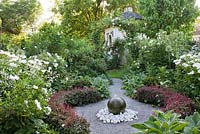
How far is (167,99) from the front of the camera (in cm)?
704

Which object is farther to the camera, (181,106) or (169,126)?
(181,106)

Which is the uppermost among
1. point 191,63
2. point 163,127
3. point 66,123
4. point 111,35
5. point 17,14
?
point 17,14

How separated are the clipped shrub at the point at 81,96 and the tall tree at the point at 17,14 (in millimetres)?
15412

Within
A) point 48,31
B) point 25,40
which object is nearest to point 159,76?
point 48,31

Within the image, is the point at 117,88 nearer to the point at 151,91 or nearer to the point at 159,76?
the point at 159,76

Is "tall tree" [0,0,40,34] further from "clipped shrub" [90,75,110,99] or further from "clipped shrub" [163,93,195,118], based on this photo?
"clipped shrub" [163,93,195,118]

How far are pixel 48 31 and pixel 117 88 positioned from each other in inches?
135

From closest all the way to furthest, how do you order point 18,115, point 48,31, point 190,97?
1. point 18,115
2. point 190,97
3. point 48,31

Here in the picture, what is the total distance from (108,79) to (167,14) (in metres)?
4.17

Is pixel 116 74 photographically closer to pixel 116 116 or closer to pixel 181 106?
pixel 116 116

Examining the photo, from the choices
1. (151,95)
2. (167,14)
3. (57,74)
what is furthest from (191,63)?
(167,14)

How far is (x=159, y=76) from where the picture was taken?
916 centimetres

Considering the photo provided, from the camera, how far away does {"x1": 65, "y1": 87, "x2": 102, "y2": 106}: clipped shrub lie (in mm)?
7930

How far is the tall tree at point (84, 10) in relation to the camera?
72.4ft
